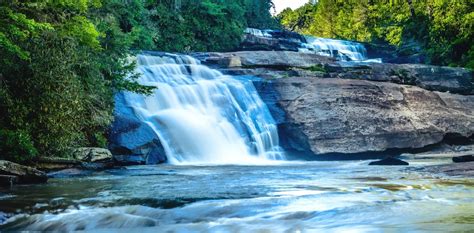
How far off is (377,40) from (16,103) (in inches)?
1754

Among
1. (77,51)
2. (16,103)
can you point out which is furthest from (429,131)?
(16,103)

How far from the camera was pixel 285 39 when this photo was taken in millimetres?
39031

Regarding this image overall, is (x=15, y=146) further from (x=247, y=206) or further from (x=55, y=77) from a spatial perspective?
(x=247, y=206)

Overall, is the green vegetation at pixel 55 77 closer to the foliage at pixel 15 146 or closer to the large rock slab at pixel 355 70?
the foliage at pixel 15 146

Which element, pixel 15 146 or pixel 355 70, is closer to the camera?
pixel 15 146

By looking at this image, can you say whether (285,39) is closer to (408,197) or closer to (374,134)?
(374,134)

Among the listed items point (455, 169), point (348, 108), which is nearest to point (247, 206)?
point (455, 169)

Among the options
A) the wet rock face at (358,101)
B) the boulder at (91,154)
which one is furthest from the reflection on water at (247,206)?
the wet rock face at (358,101)

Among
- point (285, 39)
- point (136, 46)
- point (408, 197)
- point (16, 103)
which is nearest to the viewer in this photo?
point (408, 197)

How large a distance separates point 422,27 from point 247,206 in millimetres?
37164

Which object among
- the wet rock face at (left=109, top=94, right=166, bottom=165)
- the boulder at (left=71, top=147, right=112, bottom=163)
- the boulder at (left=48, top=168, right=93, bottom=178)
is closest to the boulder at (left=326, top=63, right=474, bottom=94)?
the wet rock face at (left=109, top=94, right=166, bottom=165)

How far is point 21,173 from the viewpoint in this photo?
10.4 meters

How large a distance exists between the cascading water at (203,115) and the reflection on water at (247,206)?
8.19m

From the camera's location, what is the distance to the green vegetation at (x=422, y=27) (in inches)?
1372
